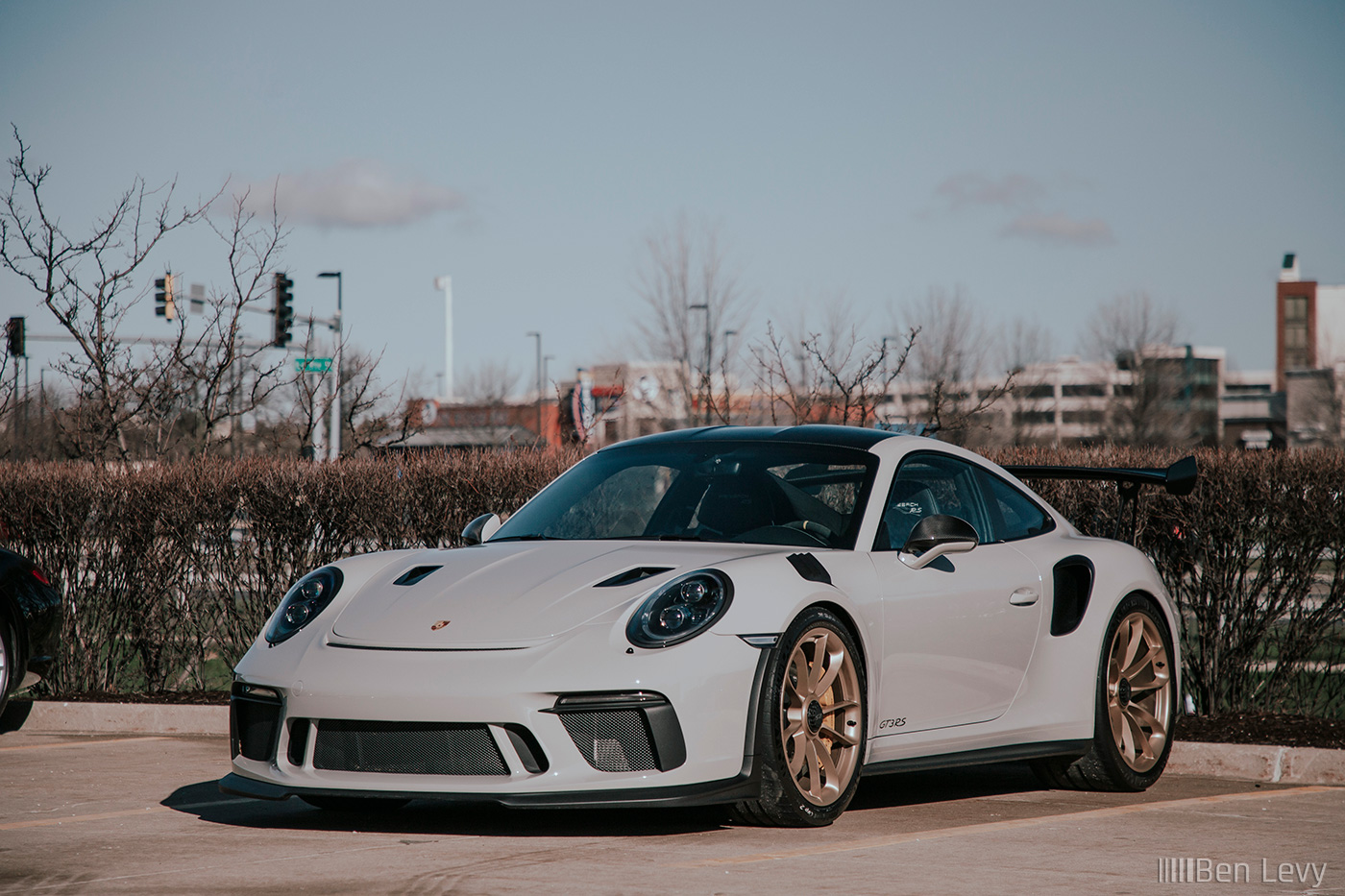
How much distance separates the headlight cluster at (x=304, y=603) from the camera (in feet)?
17.6

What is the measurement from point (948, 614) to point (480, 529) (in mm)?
1954

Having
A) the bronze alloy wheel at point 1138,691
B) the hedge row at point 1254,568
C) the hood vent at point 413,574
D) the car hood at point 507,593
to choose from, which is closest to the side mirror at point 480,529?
the car hood at point 507,593

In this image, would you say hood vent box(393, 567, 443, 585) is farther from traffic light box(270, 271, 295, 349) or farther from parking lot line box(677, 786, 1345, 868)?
traffic light box(270, 271, 295, 349)

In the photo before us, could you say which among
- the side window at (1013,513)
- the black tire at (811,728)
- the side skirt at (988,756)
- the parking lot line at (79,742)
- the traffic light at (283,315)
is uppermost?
the traffic light at (283,315)

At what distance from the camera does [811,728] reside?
510cm

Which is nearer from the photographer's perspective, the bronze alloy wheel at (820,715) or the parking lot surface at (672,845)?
the parking lot surface at (672,845)

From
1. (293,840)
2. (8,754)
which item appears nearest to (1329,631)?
(293,840)

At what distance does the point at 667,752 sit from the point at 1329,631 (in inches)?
205

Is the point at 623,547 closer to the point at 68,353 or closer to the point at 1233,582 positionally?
the point at 1233,582

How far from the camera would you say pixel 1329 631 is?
8344mm

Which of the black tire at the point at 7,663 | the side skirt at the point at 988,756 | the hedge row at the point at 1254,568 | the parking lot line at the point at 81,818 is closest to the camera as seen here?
the parking lot line at the point at 81,818

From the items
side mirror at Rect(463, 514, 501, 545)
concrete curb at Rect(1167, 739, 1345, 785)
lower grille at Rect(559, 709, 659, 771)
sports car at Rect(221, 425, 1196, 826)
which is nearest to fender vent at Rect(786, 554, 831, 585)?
sports car at Rect(221, 425, 1196, 826)

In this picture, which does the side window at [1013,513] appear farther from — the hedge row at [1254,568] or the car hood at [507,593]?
the hedge row at [1254,568]

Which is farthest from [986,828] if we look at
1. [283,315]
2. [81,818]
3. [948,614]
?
[283,315]
